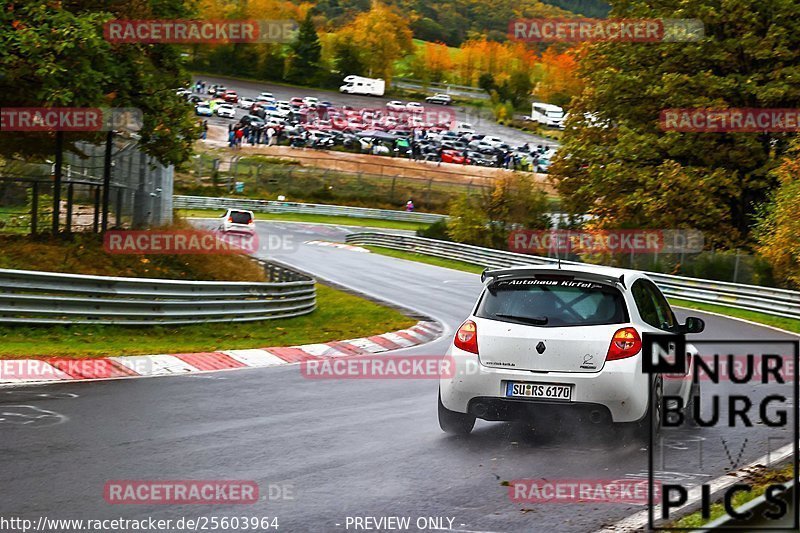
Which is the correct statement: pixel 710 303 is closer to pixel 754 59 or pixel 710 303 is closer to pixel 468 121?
pixel 754 59

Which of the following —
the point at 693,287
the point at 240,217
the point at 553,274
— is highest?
the point at 553,274

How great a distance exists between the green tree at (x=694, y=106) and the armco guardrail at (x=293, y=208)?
103 feet

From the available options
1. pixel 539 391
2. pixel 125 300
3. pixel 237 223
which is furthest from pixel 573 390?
pixel 237 223

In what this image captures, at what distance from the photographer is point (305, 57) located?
137500 mm

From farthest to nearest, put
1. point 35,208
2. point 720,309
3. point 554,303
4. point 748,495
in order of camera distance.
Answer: point 720,309 → point 35,208 → point 554,303 → point 748,495

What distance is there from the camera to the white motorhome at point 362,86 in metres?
133

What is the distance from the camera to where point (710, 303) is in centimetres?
3409

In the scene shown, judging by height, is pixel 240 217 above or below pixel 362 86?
below

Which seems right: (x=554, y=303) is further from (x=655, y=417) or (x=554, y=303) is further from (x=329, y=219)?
(x=329, y=219)

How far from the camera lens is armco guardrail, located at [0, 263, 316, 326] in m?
16.4

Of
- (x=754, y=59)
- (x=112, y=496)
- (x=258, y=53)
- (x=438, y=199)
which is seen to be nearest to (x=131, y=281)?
(x=112, y=496)

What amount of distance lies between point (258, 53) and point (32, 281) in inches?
4836

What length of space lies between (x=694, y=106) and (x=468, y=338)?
30.1 m

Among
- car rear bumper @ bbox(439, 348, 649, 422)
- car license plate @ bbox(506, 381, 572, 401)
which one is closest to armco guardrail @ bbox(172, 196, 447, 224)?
car rear bumper @ bbox(439, 348, 649, 422)
